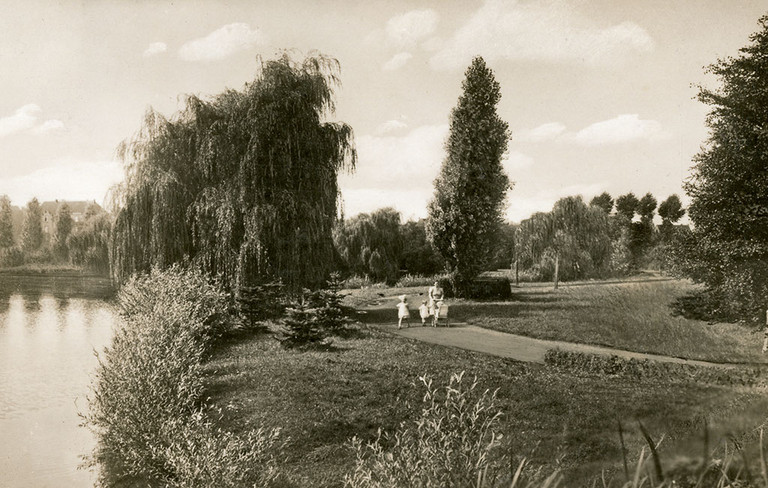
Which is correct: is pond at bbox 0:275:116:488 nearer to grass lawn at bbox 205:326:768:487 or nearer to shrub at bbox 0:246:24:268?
shrub at bbox 0:246:24:268

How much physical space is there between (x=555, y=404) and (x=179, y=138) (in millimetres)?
11742

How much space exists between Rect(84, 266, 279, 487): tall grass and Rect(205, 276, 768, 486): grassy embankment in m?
0.53

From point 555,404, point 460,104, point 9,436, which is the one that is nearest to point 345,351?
point 555,404

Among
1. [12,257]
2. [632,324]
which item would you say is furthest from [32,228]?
[632,324]

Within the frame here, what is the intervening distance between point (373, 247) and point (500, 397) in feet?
69.0

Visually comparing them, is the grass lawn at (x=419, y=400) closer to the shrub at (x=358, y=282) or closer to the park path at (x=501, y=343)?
the park path at (x=501, y=343)

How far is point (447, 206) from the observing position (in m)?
17.9

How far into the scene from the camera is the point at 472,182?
57.1 feet

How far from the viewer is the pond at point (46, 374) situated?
23.2 feet

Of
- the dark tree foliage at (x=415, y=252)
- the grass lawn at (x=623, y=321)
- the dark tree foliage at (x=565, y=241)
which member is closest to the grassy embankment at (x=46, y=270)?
the grass lawn at (x=623, y=321)

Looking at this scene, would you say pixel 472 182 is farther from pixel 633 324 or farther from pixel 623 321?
pixel 633 324

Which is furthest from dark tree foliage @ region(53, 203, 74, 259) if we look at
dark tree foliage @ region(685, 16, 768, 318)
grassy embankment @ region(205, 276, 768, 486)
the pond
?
dark tree foliage @ region(685, 16, 768, 318)

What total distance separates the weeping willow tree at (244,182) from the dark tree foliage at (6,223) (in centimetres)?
340

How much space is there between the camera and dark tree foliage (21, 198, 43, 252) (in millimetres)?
10641
